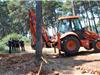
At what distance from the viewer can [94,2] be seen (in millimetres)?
54469

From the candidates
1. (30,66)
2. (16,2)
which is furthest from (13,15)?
(30,66)

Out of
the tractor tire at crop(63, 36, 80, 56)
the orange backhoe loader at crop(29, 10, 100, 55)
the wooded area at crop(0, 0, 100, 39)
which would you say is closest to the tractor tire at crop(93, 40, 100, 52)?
the orange backhoe loader at crop(29, 10, 100, 55)

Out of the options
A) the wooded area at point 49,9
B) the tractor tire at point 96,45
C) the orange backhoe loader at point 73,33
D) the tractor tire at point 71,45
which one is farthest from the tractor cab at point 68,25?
the wooded area at point 49,9

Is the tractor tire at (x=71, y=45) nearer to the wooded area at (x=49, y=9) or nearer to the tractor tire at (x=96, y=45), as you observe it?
the tractor tire at (x=96, y=45)

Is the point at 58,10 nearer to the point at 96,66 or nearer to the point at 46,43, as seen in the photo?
the point at 46,43

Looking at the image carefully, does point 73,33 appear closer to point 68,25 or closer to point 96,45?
point 68,25

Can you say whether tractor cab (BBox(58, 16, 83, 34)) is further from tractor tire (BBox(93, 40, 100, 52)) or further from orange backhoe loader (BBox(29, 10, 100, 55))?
tractor tire (BBox(93, 40, 100, 52))

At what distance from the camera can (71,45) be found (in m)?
18.7

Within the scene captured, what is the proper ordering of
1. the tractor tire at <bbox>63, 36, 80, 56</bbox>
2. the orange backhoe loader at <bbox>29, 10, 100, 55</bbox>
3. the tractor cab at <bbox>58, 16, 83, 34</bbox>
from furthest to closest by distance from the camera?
the tractor cab at <bbox>58, 16, 83, 34</bbox> → the orange backhoe loader at <bbox>29, 10, 100, 55</bbox> → the tractor tire at <bbox>63, 36, 80, 56</bbox>

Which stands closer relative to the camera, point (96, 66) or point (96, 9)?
point (96, 66)

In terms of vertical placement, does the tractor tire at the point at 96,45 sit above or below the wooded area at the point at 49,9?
below

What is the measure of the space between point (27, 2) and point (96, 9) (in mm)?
13438

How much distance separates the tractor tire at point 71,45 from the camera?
18.5 metres

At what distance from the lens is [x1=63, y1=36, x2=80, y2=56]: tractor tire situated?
1850 cm
